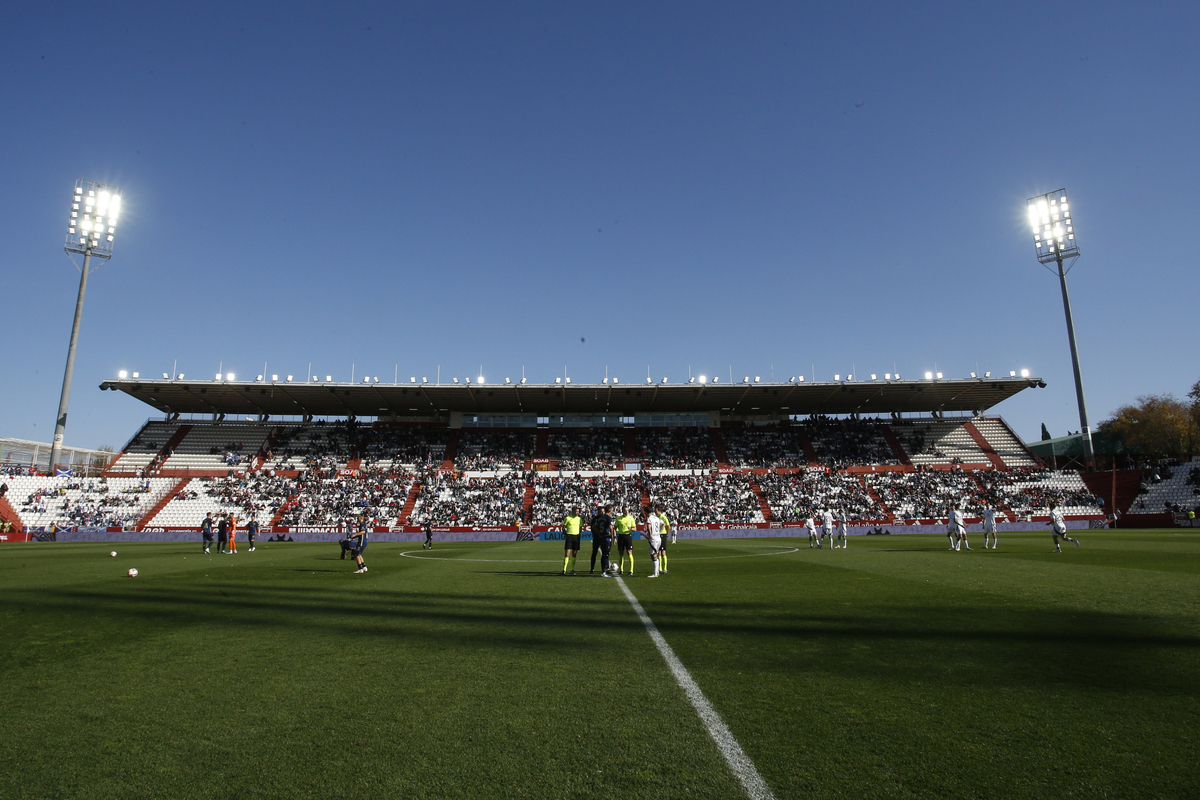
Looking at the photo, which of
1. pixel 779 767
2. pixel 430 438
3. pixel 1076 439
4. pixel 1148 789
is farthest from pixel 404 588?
pixel 1076 439

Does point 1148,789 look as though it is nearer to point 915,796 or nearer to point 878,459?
point 915,796

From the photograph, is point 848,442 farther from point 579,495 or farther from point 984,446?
point 579,495

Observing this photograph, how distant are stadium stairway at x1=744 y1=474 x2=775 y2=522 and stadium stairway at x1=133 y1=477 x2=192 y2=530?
1791 inches

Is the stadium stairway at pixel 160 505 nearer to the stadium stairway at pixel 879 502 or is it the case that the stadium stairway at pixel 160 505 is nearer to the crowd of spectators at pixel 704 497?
the crowd of spectators at pixel 704 497

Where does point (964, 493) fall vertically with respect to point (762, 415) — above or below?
below

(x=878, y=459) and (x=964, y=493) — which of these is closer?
(x=964, y=493)

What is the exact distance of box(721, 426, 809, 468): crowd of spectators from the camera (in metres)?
58.0

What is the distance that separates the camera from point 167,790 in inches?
156

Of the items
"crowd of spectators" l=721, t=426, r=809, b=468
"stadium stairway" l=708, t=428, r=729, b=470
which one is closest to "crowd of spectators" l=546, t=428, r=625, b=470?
"stadium stairway" l=708, t=428, r=729, b=470

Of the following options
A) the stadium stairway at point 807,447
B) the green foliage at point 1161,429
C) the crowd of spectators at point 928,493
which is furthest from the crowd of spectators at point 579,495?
the green foliage at point 1161,429

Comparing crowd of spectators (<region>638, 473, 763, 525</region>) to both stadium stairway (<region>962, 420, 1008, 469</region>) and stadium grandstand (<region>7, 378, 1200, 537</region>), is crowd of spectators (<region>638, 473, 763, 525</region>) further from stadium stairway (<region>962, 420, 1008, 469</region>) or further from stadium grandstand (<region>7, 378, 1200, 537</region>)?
stadium stairway (<region>962, 420, 1008, 469</region>)

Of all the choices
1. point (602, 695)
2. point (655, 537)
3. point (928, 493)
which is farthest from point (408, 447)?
point (602, 695)

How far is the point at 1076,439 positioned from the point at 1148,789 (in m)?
102

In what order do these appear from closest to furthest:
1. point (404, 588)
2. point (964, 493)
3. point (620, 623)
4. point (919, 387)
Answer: point (620, 623)
point (404, 588)
point (964, 493)
point (919, 387)
